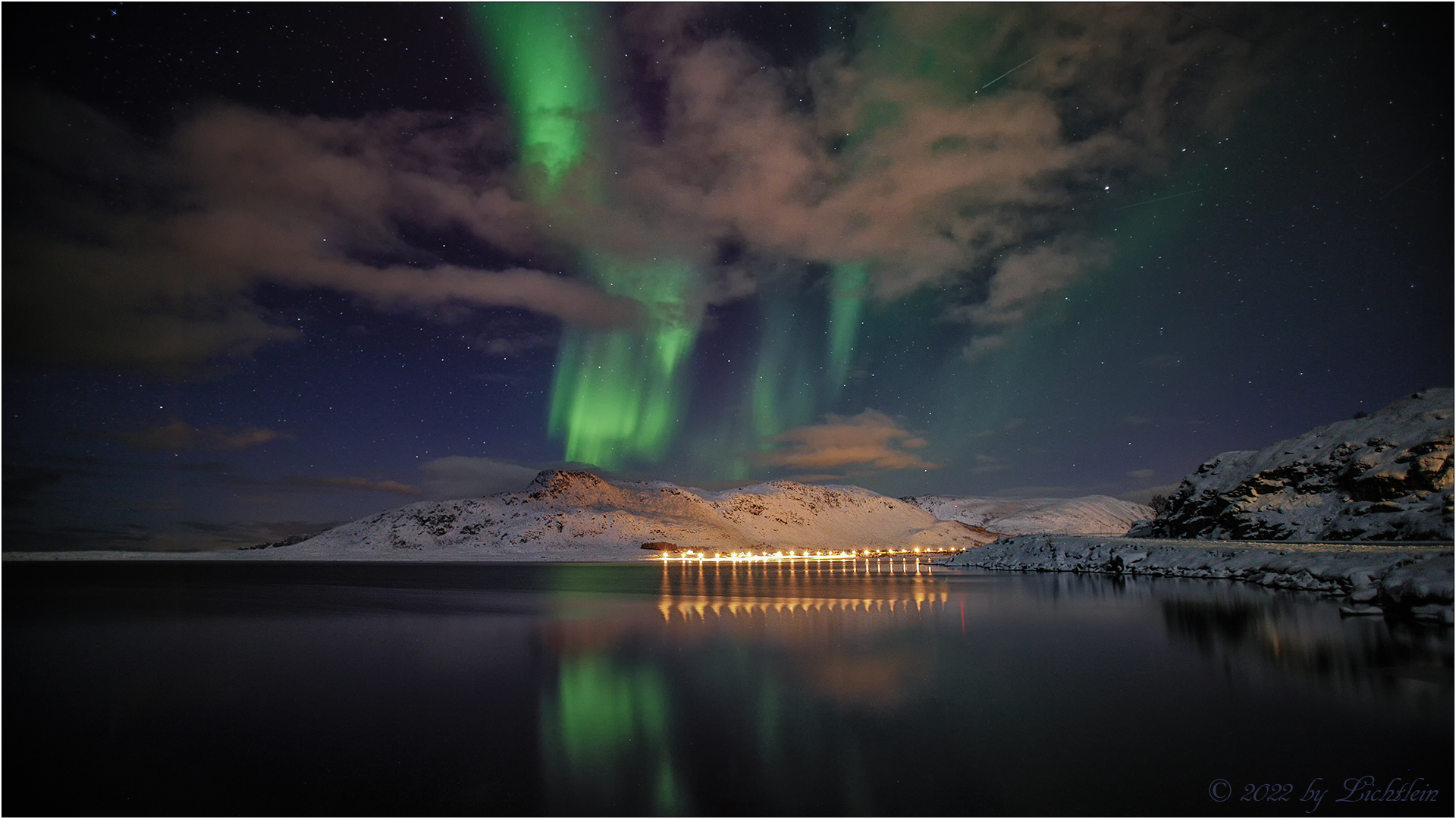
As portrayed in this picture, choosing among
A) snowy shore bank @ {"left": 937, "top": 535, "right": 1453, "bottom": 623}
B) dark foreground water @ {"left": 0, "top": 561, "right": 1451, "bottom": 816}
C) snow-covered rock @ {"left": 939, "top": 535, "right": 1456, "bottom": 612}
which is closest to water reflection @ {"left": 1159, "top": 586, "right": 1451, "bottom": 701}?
dark foreground water @ {"left": 0, "top": 561, "right": 1451, "bottom": 816}

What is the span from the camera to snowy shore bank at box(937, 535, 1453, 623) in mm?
23281

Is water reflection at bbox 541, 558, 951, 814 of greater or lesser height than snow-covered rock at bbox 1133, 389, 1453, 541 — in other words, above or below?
below

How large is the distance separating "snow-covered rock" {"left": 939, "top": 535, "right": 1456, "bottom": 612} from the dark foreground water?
2195 mm

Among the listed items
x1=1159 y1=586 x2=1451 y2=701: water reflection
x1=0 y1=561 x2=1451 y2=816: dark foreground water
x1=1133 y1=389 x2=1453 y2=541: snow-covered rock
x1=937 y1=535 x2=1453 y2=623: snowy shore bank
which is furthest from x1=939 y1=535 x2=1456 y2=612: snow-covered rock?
x1=1133 y1=389 x2=1453 y2=541: snow-covered rock

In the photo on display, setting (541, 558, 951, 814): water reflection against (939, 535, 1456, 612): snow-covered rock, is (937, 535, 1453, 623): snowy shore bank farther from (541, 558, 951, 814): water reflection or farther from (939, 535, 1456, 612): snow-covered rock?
(541, 558, 951, 814): water reflection

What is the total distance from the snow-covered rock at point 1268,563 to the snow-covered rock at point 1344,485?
408 centimetres

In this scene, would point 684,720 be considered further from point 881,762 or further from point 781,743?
point 881,762

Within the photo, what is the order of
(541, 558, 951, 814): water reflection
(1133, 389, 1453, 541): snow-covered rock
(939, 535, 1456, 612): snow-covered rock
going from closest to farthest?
(541, 558, 951, 814): water reflection
(939, 535, 1456, 612): snow-covered rock
(1133, 389, 1453, 541): snow-covered rock

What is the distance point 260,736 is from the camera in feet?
38.5

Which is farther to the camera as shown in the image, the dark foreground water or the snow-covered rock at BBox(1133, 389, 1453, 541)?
the snow-covered rock at BBox(1133, 389, 1453, 541)

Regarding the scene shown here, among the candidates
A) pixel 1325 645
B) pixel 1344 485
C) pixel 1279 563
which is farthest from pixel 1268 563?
pixel 1325 645

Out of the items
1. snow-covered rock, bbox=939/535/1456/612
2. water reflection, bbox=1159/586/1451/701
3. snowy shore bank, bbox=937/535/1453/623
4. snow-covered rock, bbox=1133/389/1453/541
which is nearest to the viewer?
water reflection, bbox=1159/586/1451/701

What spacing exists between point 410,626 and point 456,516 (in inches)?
7286

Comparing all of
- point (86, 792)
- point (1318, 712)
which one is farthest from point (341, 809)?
point (1318, 712)
